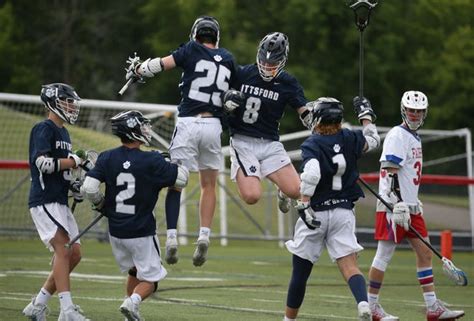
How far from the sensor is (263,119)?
588 inches

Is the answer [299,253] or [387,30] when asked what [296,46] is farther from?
[299,253]

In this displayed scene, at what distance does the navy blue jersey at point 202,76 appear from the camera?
14.3 metres

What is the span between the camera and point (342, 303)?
16000 mm

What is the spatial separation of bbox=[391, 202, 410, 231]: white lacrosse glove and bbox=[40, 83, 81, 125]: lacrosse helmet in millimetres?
3490

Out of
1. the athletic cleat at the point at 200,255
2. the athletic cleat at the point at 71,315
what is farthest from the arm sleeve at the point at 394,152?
the athletic cleat at the point at 71,315

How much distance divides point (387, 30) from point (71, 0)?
46.8 ft

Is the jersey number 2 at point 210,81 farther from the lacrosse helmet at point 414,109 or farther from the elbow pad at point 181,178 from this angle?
the lacrosse helmet at point 414,109

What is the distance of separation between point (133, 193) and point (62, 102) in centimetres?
143

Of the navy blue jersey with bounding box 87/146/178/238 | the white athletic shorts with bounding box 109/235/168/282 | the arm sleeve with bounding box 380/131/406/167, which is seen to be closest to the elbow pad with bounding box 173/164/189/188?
the navy blue jersey with bounding box 87/146/178/238

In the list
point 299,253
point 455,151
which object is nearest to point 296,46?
point 455,151

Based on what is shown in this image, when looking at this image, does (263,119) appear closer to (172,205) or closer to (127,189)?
(172,205)

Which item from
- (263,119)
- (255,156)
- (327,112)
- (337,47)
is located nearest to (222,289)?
(255,156)

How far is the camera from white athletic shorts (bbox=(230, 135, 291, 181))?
49.2 feet

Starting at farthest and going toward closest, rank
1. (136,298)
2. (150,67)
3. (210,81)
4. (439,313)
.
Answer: (210,81) → (150,67) → (439,313) → (136,298)
